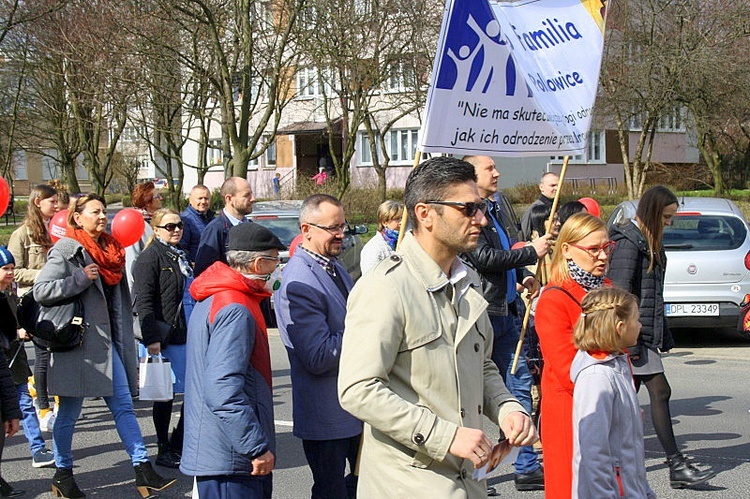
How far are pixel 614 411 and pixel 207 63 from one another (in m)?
18.5

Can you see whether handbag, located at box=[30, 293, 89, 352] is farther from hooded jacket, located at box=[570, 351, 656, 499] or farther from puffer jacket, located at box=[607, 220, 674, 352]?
puffer jacket, located at box=[607, 220, 674, 352]

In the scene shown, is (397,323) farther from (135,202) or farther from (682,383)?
(682,383)

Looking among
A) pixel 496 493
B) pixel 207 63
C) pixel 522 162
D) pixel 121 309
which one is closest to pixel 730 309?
pixel 496 493

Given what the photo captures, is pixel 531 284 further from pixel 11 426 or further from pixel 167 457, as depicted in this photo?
pixel 11 426

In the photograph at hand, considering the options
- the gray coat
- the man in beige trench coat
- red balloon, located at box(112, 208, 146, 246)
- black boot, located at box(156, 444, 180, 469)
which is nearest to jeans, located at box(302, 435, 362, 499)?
the man in beige trench coat

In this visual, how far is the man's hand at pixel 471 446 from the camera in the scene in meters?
2.92

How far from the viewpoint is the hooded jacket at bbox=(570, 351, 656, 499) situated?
4199 millimetres

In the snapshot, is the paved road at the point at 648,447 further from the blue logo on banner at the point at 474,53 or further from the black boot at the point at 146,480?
the blue logo on banner at the point at 474,53

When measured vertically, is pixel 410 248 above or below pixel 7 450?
above

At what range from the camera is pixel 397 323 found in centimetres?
305

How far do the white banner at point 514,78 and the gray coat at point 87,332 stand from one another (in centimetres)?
242

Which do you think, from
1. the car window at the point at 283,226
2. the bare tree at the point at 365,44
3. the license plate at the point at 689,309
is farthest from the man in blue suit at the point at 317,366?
the bare tree at the point at 365,44

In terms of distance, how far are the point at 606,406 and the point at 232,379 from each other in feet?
5.29

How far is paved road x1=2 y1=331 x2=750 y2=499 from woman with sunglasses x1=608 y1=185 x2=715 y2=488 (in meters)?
0.21
